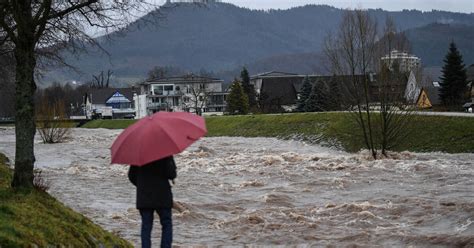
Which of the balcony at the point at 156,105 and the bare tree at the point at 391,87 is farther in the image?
the balcony at the point at 156,105

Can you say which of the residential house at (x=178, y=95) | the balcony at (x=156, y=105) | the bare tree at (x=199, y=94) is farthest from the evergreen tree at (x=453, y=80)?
the balcony at (x=156, y=105)

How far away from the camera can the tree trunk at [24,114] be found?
9734 mm

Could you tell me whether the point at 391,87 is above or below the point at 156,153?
above

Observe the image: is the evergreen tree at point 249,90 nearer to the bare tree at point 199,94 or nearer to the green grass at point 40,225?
the bare tree at point 199,94

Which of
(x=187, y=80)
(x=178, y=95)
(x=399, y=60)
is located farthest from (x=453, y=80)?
(x=178, y=95)

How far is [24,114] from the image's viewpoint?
9.78 m

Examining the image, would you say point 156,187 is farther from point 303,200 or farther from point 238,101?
point 238,101

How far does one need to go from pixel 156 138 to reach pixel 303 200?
10.2m

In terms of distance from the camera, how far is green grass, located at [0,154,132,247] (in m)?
6.58

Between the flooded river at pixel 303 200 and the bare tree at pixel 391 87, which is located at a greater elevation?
the bare tree at pixel 391 87

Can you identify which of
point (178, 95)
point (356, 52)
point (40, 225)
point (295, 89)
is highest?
point (295, 89)

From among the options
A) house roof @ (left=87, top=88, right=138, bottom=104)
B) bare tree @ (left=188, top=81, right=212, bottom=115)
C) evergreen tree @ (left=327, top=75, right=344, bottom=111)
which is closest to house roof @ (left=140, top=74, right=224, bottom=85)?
bare tree @ (left=188, top=81, right=212, bottom=115)

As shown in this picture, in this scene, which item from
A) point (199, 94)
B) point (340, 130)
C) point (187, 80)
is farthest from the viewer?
point (187, 80)

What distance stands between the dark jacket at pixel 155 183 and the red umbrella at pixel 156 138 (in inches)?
13.1
